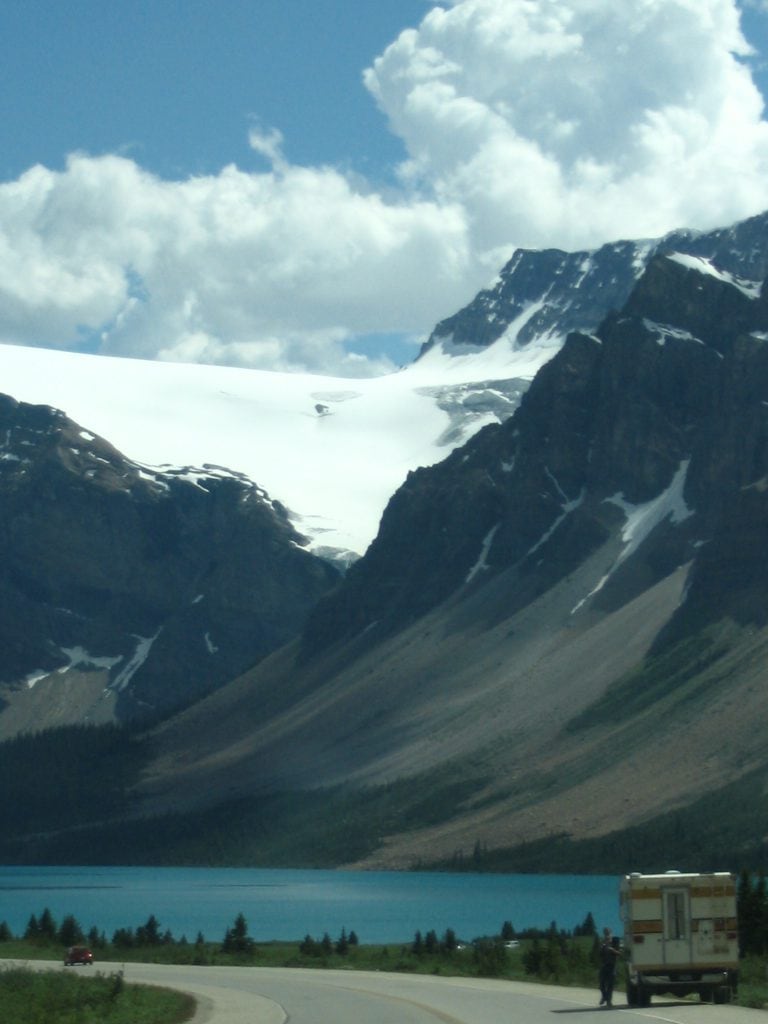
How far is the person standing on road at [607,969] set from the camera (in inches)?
2181

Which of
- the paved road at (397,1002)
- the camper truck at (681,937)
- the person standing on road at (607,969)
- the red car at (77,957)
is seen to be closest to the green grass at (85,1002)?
the paved road at (397,1002)

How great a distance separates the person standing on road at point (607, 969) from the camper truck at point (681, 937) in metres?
0.64

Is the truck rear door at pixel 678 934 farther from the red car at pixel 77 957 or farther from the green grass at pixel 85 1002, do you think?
the red car at pixel 77 957

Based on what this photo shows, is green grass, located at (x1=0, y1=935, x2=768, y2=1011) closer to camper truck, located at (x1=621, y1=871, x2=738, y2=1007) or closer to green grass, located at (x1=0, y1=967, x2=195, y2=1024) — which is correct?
green grass, located at (x1=0, y1=967, x2=195, y2=1024)

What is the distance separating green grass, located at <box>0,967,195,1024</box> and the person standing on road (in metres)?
12.0

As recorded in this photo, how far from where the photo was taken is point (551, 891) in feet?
616

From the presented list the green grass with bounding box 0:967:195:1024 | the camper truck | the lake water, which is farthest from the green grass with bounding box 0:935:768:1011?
the lake water

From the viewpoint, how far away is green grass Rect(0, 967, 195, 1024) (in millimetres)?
50000

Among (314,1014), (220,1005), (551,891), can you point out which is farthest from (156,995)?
(551,891)

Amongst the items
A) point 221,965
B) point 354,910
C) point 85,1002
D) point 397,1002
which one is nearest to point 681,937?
point 397,1002

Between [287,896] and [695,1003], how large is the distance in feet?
456

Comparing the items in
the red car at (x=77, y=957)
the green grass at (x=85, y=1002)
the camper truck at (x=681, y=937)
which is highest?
the camper truck at (x=681, y=937)

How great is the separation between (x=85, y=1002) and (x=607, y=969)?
15.3m

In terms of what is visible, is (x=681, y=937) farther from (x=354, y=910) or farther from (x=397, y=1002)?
(x=354, y=910)
